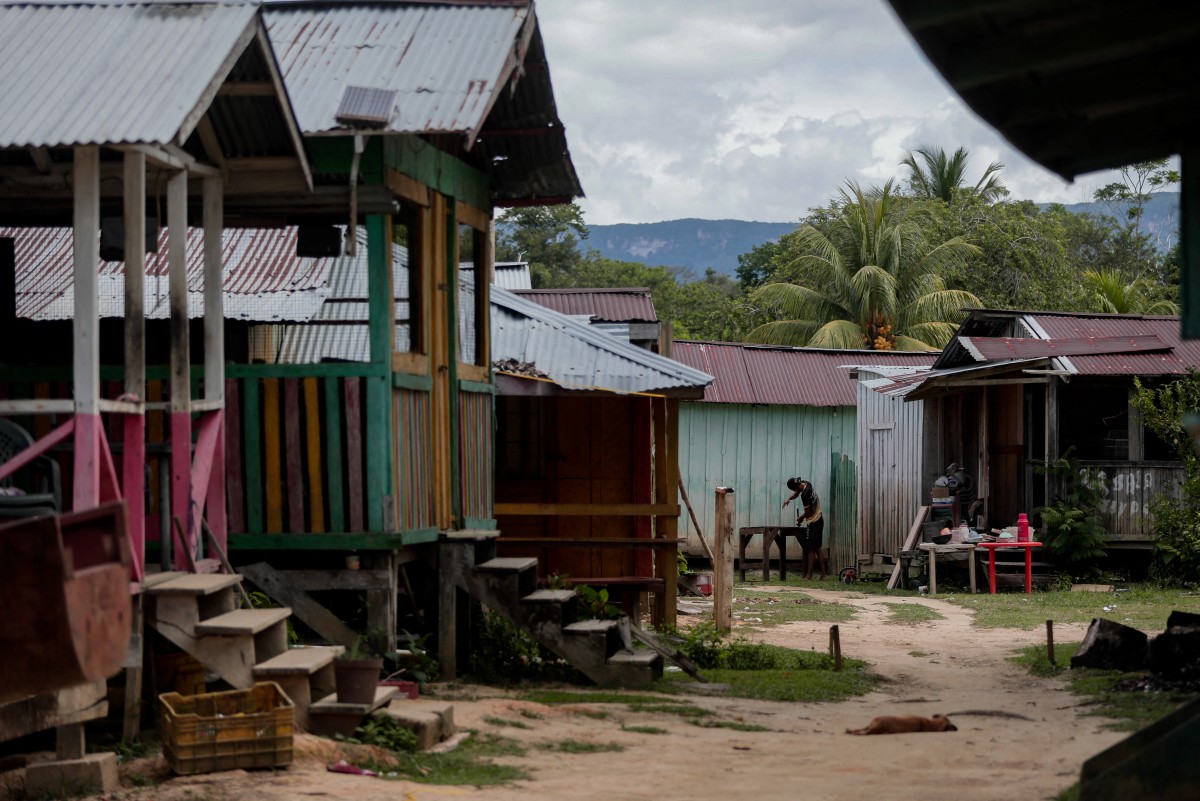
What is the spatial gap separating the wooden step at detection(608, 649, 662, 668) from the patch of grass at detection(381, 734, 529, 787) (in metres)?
2.63

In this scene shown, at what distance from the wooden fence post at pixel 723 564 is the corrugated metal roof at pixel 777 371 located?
11029 millimetres

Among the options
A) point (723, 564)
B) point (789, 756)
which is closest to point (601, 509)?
point (723, 564)

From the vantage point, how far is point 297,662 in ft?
26.5

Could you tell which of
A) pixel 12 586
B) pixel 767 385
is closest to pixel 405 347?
pixel 12 586

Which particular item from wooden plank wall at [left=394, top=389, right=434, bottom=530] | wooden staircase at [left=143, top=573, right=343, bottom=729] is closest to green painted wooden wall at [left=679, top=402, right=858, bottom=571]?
wooden plank wall at [left=394, top=389, right=434, bottom=530]

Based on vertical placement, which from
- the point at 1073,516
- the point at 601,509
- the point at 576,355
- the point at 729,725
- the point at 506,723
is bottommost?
the point at 729,725

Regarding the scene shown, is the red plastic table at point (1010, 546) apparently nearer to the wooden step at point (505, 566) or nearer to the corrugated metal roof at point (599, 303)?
the corrugated metal roof at point (599, 303)

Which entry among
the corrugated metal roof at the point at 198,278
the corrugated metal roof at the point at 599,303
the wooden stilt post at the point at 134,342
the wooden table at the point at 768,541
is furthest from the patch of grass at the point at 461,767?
the wooden table at the point at 768,541

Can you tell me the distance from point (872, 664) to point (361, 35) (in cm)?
686

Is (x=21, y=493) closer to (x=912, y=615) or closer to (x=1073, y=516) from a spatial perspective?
(x=912, y=615)

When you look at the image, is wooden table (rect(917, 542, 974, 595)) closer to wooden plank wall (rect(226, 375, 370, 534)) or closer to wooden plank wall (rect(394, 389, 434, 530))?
wooden plank wall (rect(394, 389, 434, 530))

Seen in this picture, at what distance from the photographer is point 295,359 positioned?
11.6m

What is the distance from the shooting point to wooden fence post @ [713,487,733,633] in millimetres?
14867

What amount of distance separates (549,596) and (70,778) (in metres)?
4.59
